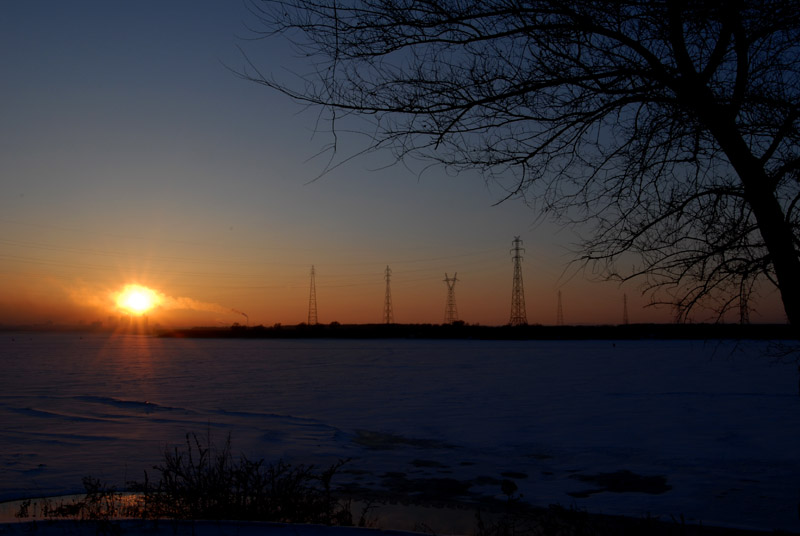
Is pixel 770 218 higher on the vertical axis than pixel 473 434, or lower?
higher

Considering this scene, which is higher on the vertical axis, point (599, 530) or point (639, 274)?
point (639, 274)

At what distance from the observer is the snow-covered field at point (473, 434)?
9656 millimetres

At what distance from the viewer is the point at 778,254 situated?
4.38 metres

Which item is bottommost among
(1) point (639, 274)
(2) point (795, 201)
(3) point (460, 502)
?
(3) point (460, 502)

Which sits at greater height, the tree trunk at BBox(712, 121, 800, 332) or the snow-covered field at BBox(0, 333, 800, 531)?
the tree trunk at BBox(712, 121, 800, 332)

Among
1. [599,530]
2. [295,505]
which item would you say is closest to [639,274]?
[599,530]

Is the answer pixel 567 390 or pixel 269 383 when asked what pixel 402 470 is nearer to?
pixel 567 390

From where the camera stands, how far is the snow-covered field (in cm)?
966

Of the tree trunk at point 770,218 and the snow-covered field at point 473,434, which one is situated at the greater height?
the tree trunk at point 770,218

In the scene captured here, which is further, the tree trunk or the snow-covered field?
the snow-covered field

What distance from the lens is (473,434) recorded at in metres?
14.4

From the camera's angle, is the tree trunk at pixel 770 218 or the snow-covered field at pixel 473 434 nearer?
the tree trunk at pixel 770 218

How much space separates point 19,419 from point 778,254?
17077mm

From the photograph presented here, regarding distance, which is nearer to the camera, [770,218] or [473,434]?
[770,218]
